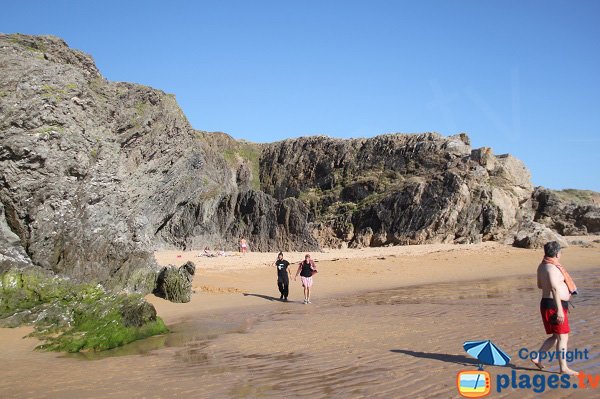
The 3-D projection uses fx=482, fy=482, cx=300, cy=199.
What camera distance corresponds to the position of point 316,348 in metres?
7.25

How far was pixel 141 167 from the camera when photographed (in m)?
23.0

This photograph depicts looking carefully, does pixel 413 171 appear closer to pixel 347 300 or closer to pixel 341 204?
pixel 341 204

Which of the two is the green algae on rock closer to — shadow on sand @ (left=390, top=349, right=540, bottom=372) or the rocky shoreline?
the rocky shoreline

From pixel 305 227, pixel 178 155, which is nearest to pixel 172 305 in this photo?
pixel 178 155

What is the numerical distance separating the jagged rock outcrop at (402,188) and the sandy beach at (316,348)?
63.0 ft

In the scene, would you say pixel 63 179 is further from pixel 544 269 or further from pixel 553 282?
pixel 553 282

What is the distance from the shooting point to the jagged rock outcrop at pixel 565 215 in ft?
130

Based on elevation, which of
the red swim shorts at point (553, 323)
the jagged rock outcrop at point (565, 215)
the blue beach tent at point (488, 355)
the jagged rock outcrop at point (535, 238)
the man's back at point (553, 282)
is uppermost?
the jagged rock outcrop at point (565, 215)

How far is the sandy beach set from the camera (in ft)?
17.4

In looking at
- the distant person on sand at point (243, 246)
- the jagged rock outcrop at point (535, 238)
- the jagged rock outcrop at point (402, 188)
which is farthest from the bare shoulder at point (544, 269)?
the jagged rock outcrop at point (402, 188)

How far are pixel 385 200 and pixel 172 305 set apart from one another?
88.6 feet

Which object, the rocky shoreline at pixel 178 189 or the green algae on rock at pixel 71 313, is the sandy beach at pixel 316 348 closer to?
the green algae on rock at pixel 71 313

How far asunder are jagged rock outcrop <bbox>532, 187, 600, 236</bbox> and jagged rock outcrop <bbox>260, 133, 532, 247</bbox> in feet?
5.49

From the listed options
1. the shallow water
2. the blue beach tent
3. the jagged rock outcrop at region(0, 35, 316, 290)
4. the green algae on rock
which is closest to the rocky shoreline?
the jagged rock outcrop at region(0, 35, 316, 290)
